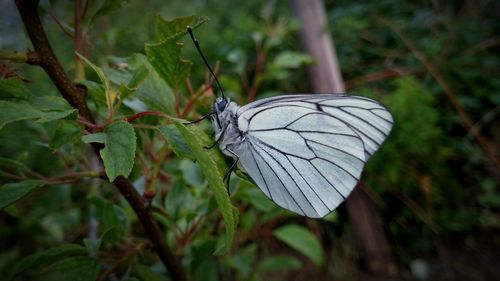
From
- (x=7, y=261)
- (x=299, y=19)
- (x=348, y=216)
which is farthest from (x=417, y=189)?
(x=7, y=261)

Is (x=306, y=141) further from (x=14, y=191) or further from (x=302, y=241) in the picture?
(x=14, y=191)

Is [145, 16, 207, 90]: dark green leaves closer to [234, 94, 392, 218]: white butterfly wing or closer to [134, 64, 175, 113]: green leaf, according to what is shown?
[134, 64, 175, 113]: green leaf

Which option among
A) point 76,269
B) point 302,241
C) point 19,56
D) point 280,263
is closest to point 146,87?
point 19,56

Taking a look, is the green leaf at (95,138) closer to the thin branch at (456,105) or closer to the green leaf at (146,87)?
the green leaf at (146,87)

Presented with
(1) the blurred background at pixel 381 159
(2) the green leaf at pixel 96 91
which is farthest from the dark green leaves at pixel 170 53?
(1) the blurred background at pixel 381 159

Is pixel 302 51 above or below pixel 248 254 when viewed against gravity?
above

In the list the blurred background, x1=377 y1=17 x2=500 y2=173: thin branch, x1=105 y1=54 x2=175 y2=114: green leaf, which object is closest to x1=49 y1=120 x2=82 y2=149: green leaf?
x1=105 y1=54 x2=175 y2=114: green leaf

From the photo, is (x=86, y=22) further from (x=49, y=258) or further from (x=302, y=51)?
(x=302, y=51)
